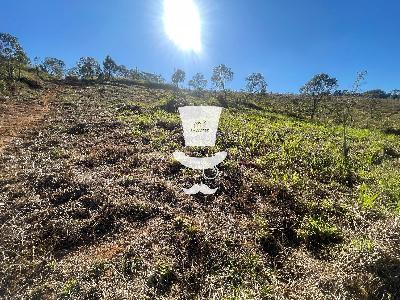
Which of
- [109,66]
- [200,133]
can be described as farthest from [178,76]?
[200,133]

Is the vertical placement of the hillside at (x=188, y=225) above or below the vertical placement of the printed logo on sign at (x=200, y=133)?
below

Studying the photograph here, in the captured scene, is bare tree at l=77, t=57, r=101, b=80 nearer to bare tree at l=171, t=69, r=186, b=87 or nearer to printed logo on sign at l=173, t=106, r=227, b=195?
bare tree at l=171, t=69, r=186, b=87

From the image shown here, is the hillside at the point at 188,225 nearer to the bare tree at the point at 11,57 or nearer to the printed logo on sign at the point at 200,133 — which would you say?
the printed logo on sign at the point at 200,133

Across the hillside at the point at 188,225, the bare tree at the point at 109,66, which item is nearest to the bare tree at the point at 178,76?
the bare tree at the point at 109,66

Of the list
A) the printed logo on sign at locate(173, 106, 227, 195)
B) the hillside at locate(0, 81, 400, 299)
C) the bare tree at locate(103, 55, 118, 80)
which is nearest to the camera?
the hillside at locate(0, 81, 400, 299)

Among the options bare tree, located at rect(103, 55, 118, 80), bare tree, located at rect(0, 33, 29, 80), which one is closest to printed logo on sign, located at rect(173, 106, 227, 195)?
bare tree, located at rect(0, 33, 29, 80)

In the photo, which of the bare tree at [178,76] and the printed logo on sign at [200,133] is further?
the bare tree at [178,76]

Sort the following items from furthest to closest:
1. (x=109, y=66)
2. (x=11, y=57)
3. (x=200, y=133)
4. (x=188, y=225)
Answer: (x=109, y=66) < (x=11, y=57) < (x=200, y=133) < (x=188, y=225)

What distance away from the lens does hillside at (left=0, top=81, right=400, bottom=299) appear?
21.0 feet

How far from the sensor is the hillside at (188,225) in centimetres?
639

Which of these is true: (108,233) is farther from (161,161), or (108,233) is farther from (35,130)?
(35,130)

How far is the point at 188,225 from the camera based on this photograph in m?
8.19

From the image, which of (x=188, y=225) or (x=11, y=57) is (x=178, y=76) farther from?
(x=188, y=225)

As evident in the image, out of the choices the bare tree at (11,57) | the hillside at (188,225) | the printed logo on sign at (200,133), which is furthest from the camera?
the bare tree at (11,57)
